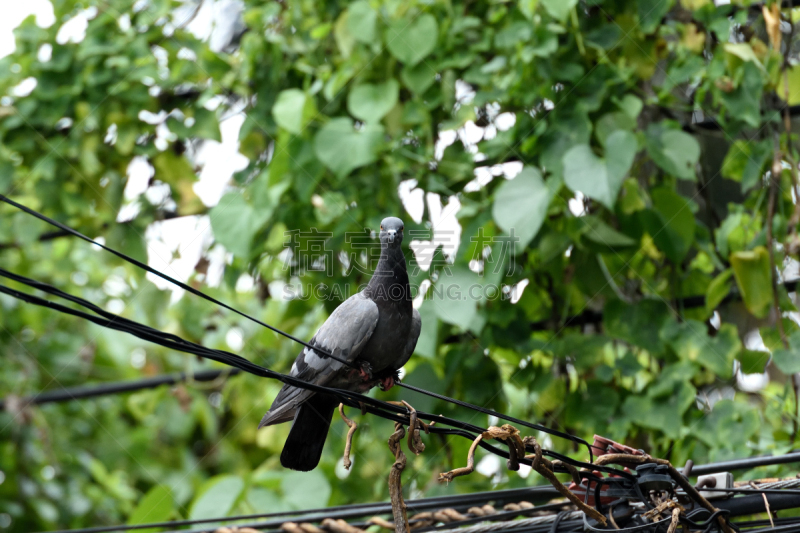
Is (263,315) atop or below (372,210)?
below

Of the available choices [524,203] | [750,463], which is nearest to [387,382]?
[524,203]

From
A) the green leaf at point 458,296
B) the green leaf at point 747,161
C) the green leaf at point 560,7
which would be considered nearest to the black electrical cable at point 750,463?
the green leaf at point 458,296

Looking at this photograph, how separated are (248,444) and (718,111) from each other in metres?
4.50

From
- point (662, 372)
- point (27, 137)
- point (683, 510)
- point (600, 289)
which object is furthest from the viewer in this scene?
point (27, 137)

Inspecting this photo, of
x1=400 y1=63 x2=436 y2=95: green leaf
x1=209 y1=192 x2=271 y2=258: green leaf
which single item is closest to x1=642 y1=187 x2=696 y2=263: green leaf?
x1=400 y1=63 x2=436 y2=95: green leaf

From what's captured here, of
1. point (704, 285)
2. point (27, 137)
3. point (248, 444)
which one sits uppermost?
point (27, 137)

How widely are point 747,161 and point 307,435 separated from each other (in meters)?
2.38

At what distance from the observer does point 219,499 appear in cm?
335

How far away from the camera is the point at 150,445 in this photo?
21.3ft

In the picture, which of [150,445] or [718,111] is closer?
[718,111]

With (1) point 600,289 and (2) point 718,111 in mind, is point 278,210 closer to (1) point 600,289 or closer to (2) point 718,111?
(1) point 600,289

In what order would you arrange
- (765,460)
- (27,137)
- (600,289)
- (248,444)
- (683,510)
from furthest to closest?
1. (248,444)
2. (27,137)
3. (600,289)
4. (765,460)
5. (683,510)

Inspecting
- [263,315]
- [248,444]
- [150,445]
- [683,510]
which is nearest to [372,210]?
[263,315]

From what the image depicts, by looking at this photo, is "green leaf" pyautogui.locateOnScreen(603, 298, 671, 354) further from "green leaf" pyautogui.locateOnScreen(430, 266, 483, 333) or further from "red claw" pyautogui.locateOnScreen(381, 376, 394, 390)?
"red claw" pyautogui.locateOnScreen(381, 376, 394, 390)
